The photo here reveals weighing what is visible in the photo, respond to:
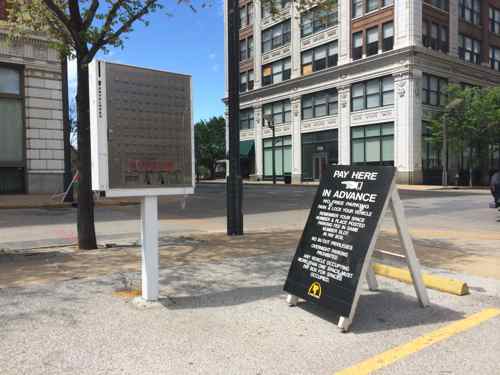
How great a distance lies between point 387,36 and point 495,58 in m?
14.3

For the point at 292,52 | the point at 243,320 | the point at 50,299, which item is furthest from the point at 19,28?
the point at 292,52

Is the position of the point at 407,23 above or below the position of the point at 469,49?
above

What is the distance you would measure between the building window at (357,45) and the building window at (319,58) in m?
2.15

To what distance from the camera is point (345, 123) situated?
1578 inches

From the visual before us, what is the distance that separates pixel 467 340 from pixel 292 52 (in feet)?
145

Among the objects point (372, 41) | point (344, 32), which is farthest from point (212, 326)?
point (344, 32)

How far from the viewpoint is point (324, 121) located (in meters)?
42.4

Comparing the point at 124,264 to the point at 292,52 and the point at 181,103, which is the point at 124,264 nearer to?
the point at 181,103

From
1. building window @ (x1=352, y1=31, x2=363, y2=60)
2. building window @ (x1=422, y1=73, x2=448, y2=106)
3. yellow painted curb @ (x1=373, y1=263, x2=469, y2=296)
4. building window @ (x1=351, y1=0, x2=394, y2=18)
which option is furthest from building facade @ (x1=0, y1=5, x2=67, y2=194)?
building window @ (x1=422, y1=73, x2=448, y2=106)

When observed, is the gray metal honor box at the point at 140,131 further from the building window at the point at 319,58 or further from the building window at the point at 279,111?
the building window at the point at 279,111

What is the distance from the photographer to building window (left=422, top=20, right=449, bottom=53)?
3650 cm

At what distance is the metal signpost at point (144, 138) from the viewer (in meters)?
4.27

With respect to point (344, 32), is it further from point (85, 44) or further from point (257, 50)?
point (85, 44)

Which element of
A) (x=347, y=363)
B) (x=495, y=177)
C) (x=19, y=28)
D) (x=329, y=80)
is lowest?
(x=347, y=363)
